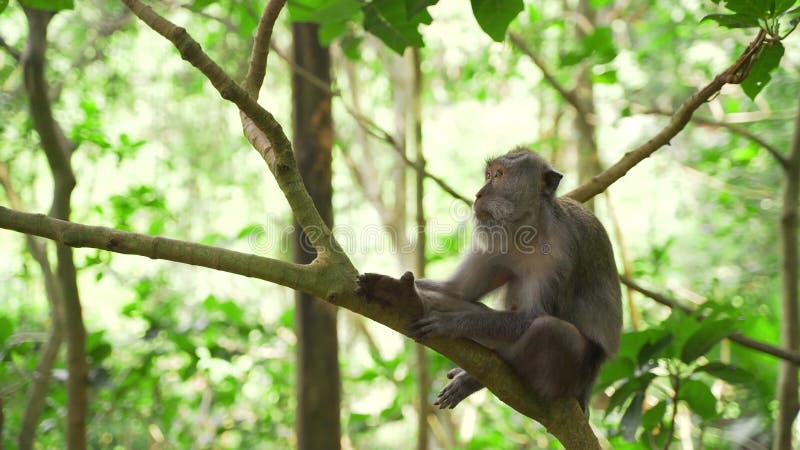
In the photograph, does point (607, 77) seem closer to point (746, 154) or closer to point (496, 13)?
point (496, 13)

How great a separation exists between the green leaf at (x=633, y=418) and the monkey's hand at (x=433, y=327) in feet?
4.13

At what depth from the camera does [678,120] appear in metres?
3.04

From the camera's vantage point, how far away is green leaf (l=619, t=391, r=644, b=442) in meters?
3.50

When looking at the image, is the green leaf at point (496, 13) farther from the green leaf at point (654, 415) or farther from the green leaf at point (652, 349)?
the green leaf at point (654, 415)

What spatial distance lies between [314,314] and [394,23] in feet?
7.68

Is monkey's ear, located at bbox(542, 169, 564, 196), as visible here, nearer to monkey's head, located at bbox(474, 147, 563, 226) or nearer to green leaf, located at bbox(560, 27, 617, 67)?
monkey's head, located at bbox(474, 147, 563, 226)

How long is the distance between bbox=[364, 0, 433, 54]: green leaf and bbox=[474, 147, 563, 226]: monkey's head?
93 centimetres

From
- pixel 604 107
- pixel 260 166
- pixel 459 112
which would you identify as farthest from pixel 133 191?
pixel 459 112

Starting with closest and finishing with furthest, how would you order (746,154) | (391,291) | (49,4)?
(391,291) → (49,4) → (746,154)

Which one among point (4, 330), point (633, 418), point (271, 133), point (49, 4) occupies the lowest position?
point (633, 418)

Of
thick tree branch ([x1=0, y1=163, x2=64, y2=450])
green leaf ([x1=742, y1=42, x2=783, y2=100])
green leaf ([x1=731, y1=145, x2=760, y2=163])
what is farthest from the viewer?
green leaf ([x1=731, y1=145, x2=760, y2=163])

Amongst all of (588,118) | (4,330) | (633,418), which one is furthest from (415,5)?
(588,118)

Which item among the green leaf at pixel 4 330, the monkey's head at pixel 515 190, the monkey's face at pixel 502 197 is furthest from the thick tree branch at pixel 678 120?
the green leaf at pixel 4 330

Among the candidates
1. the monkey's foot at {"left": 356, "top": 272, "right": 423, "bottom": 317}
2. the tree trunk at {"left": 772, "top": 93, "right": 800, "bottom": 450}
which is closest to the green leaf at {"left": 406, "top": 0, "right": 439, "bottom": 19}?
the monkey's foot at {"left": 356, "top": 272, "right": 423, "bottom": 317}
